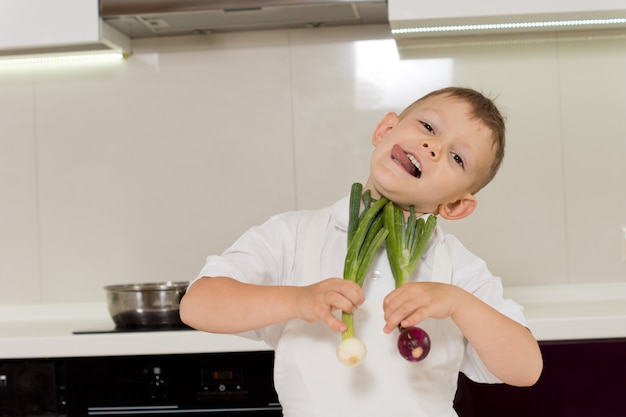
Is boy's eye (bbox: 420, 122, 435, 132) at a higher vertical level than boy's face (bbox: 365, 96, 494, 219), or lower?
higher

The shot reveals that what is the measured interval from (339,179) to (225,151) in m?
0.32

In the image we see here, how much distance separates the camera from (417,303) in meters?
0.99

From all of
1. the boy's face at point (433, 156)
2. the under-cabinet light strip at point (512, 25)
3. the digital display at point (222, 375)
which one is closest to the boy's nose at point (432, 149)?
the boy's face at point (433, 156)

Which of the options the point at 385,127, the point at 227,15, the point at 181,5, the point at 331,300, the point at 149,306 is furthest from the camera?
the point at 227,15

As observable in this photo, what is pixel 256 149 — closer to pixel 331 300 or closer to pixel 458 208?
pixel 458 208

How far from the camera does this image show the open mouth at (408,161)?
115 cm

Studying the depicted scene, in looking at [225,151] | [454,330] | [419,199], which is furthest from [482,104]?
[225,151]

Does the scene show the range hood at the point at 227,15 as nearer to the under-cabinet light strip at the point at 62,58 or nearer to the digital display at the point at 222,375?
the under-cabinet light strip at the point at 62,58

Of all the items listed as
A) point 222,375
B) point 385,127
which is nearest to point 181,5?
point 222,375

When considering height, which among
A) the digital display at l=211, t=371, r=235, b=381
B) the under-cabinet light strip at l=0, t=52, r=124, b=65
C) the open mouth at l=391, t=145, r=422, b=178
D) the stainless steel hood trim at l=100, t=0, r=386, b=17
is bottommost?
the digital display at l=211, t=371, r=235, b=381

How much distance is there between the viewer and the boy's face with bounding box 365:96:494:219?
1146mm

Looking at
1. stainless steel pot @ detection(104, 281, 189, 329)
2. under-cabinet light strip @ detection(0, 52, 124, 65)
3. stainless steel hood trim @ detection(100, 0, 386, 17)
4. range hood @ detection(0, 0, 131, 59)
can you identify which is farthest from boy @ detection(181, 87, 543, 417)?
under-cabinet light strip @ detection(0, 52, 124, 65)

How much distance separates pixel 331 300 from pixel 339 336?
0.22m

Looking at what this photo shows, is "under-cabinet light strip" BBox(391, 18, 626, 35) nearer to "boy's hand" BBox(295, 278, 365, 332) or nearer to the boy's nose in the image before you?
the boy's nose
